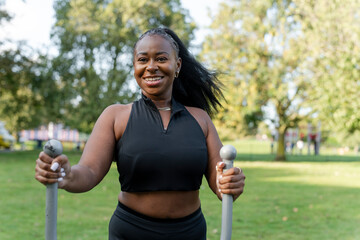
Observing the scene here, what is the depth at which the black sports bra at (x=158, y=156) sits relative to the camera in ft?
8.29

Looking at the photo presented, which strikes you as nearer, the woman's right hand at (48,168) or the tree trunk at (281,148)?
the woman's right hand at (48,168)

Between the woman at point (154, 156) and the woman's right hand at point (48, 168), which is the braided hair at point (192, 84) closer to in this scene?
the woman at point (154, 156)

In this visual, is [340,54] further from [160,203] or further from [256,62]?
[160,203]

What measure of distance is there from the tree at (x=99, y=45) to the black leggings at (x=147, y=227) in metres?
30.4

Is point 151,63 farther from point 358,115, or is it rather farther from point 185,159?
point 358,115

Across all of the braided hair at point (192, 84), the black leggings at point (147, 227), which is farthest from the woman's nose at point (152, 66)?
the black leggings at point (147, 227)

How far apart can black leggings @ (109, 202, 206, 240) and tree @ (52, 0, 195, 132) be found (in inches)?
1196

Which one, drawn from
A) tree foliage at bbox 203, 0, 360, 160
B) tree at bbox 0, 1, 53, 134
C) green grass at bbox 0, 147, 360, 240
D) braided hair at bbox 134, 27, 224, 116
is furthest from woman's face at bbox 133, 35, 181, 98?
tree at bbox 0, 1, 53, 134

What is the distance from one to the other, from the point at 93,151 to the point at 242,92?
28.4m

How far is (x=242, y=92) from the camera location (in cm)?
3059

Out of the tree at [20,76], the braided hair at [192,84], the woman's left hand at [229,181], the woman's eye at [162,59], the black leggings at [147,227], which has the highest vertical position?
the tree at [20,76]

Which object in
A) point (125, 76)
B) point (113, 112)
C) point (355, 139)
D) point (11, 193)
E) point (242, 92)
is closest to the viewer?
point (113, 112)

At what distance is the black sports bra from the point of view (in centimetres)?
253

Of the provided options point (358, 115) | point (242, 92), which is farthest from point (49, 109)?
point (358, 115)
